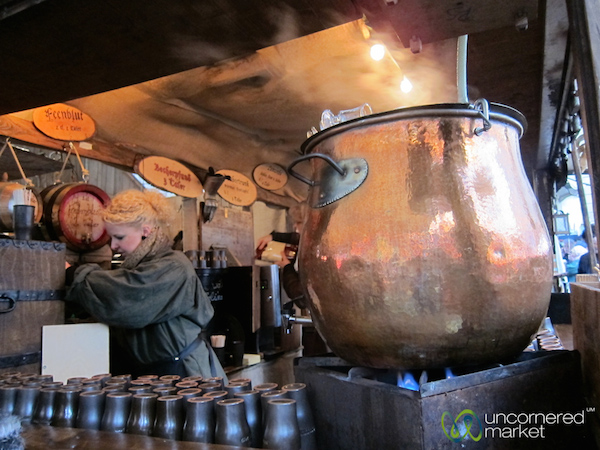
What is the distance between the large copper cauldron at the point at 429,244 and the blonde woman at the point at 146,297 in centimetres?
135

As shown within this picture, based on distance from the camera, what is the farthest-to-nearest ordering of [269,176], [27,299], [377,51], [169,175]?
[269,176] → [169,175] → [377,51] → [27,299]

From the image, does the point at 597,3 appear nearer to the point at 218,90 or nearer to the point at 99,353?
the point at 99,353

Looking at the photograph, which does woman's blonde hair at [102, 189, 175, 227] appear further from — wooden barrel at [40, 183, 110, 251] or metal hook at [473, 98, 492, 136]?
metal hook at [473, 98, 492, 136]

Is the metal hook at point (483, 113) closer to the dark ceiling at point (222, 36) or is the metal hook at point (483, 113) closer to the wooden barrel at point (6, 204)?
the dark ceiling at point (222, 36)

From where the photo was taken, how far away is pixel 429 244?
1038 millimetres

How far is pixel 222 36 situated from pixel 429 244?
1124 mm

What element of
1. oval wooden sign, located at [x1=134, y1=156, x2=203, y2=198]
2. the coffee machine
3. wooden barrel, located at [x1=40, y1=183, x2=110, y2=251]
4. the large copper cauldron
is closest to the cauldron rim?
the large copper cauldron

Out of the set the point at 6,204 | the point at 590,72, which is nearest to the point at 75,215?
the point at 6,204

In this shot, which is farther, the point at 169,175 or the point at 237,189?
the point at 237,189

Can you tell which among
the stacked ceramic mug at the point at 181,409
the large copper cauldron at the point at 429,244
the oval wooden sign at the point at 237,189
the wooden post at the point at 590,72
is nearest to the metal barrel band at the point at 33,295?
the stacked ceramic mug at the point at 181,409

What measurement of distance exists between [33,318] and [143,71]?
130 cm

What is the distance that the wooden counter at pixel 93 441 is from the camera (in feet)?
3.46

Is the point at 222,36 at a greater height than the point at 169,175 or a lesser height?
lesser

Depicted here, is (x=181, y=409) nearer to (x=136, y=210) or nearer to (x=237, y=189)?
(x=136, y=210)
